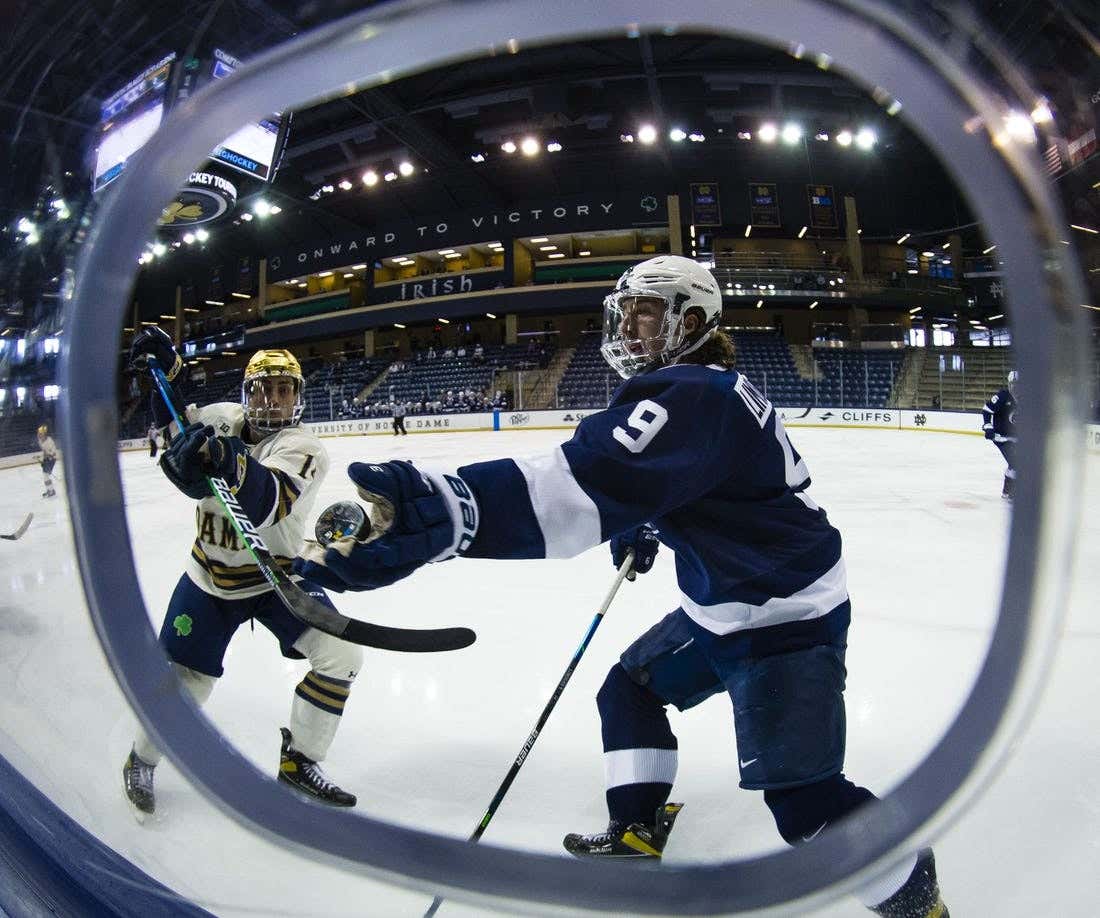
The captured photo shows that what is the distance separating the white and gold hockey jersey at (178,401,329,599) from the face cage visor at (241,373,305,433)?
31 millimetres

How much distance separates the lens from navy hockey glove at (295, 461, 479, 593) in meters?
0.43

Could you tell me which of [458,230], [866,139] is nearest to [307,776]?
[866,139]

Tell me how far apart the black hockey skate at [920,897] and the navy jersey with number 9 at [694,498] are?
0.27m

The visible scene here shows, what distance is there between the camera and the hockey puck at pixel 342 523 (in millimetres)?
444

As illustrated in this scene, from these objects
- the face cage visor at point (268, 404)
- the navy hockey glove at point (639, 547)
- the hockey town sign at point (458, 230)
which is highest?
the hockey town sign at point (458, 230)

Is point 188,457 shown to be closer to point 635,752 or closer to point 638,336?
point 638,336

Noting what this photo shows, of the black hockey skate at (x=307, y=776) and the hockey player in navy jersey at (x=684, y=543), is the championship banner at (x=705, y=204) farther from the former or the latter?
the black hockey skate at (x=307, y=776)

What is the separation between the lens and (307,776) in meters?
0.75

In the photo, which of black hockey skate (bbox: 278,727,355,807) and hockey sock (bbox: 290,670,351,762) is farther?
hockey sock (bbox: 290,670,351,762)

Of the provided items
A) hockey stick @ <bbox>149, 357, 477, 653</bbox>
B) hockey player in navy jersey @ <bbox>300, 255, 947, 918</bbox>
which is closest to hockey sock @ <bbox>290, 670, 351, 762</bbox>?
hockey stick @ <bbox>149, 357, 477, 653</bbox>

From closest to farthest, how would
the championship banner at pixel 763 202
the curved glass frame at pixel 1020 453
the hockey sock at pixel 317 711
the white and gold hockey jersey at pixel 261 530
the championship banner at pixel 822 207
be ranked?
the curved glass frame at pixel 1020 453
the hockey sock at pixel 317 711
the white and gold hockey jersey at pixel 261 530
the championship banner at pixel 763 202
the championship banner at pixel 822 207

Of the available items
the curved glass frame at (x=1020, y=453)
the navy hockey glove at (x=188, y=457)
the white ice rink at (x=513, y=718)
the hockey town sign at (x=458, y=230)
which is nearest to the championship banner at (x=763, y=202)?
the hockey town sign at (x=458, y=230)

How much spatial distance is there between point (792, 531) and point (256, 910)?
0.65 meters

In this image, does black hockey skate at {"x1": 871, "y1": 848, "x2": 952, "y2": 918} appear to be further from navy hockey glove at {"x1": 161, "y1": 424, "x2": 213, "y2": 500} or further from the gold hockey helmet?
the gold hockey helmet
